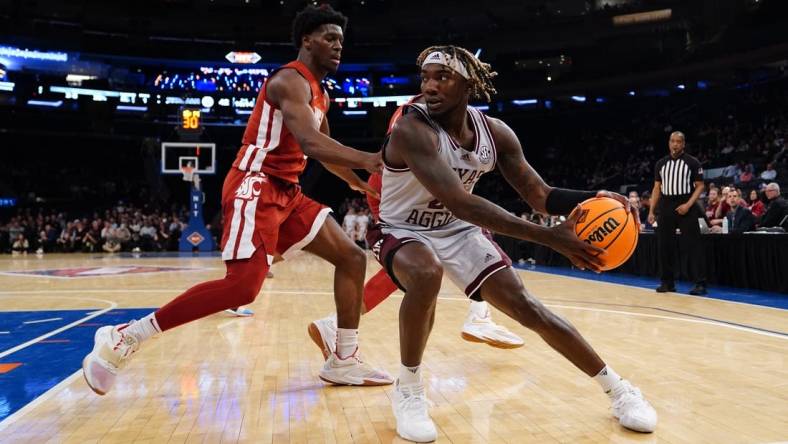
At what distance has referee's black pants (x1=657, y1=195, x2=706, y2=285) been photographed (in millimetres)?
7422

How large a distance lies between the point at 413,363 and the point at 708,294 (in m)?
6.15

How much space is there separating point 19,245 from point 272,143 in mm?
19514

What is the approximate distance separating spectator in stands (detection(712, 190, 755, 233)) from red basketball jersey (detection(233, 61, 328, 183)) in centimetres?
747

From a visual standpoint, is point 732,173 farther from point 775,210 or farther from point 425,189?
point 425,189

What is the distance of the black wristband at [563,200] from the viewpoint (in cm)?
266

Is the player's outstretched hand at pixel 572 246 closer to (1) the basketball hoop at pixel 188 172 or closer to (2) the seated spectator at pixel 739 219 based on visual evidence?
(2) the seated spectator at pixel 739 219

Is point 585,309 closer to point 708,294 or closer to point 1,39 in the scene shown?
point 708,294

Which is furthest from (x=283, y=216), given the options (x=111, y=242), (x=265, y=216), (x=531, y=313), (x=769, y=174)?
(x=111, y=242)

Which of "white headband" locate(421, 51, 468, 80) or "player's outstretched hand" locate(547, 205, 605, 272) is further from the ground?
"white headband" locate(421, 51, 468, 80)

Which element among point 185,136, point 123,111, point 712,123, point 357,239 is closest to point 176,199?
point 123,111

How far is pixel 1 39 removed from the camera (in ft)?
73.9

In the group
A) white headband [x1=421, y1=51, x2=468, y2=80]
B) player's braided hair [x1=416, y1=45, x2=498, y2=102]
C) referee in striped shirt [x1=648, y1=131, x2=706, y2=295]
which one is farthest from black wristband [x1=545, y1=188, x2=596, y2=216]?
referee in striped shirt [x1=648, y1=131, x2=706, y2=295]

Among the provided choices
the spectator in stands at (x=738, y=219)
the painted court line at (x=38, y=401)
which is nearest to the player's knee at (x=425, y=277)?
the painted court line at (x=38, y=401)

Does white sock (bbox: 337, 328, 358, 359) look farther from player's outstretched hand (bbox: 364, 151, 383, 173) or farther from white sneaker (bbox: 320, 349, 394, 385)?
player's outstretched hand (bbox: 364, 151, 383, 173)
